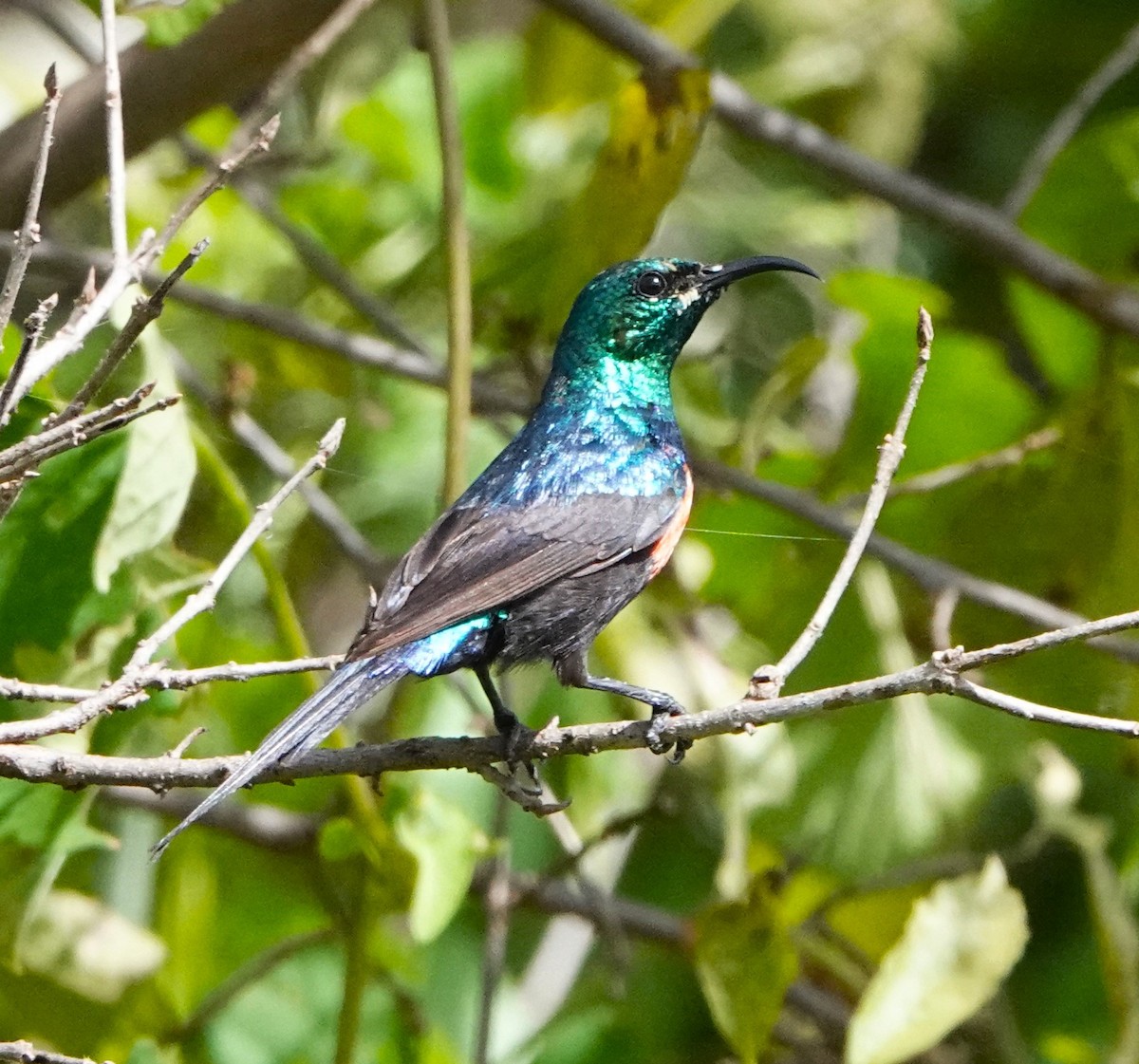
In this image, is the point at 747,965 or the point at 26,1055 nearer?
the point at 26,1055

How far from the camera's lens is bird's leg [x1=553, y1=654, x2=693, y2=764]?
2492 mm

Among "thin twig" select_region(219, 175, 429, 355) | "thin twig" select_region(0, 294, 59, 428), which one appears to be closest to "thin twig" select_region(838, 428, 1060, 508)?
"thin twig" select_region(219, 175, 429, 355)

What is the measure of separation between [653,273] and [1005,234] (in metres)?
0.99

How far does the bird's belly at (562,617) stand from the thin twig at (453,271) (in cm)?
34

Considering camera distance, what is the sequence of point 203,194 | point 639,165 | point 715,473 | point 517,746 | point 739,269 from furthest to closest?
point 715,473 → point 739,269 → point 639,165 → point 517,746 → point 203,194

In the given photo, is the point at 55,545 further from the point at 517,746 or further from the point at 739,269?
the point at 739,269

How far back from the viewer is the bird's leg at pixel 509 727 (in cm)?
288

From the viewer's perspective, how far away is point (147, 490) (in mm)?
3025

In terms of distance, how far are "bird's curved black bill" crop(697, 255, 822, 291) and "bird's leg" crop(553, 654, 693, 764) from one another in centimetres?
105

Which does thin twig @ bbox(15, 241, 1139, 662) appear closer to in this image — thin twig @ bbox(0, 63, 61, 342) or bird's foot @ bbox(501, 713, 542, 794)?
bird's foot @ bbox(501, 713, 542, 794)

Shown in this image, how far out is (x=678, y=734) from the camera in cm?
244

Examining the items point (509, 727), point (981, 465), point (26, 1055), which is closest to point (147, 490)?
point (509, 727)

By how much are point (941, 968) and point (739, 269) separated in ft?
5.34

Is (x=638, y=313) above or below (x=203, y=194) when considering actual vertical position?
above
